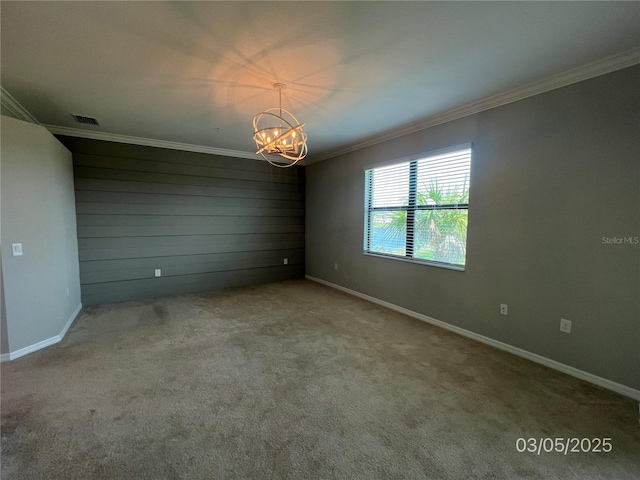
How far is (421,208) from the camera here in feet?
12.0

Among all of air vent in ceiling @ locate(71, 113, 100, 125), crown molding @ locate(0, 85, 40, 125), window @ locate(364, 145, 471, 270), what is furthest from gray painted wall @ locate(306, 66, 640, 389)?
crown molding @ locate(0, 85, 40, 125)

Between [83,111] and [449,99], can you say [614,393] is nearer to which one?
[449,99]

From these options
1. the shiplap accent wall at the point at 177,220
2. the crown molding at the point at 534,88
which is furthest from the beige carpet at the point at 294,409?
the crown molding at the point at 534,88

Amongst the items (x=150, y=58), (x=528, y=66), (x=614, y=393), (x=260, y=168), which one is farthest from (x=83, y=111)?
(x=614, y=393)

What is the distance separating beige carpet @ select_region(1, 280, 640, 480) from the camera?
1528 millimetres

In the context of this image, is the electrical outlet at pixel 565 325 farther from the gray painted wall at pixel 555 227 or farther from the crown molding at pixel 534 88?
the crown molding at pixel 534 88

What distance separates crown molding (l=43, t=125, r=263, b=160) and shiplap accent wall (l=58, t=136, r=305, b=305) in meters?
0.08

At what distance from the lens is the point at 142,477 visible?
4.75 feet

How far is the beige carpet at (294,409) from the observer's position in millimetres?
1528

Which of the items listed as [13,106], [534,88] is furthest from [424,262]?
[13,106]

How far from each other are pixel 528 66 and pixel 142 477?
3.78 m

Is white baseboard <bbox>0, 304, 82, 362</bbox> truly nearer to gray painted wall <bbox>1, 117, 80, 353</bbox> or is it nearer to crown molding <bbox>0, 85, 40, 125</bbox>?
gray painted wall <bbox>1, 117, 80, 353</bbox>
